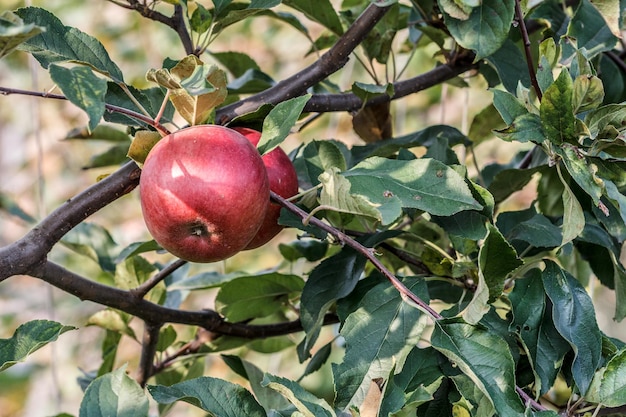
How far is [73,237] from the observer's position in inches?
40.4

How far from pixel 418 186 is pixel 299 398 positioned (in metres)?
0.21

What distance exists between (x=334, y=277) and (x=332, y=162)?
120 millimetres

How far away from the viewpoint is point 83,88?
563 millimetres

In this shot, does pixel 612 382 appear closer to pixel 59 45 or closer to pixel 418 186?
pixel 418 186

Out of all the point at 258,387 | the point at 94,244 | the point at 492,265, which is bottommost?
the point at 258,387

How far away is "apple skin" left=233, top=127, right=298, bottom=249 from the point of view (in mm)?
744

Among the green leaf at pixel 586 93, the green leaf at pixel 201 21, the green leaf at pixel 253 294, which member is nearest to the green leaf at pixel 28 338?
the green leaf at pixel 253 294

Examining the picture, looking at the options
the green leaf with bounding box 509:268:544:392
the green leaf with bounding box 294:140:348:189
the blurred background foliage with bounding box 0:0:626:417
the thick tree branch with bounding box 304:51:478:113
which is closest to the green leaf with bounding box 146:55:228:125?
the green leaf with bounding box 294:140:348:189

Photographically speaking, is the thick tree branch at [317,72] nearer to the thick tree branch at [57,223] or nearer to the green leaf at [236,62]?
the thick tree branch at [57,223]

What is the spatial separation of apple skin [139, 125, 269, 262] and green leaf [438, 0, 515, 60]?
0.84 feet

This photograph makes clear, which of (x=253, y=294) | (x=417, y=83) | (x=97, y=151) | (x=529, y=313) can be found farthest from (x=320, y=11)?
(x=97, y=151)

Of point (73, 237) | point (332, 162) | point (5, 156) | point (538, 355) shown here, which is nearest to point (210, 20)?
point (332, 162)

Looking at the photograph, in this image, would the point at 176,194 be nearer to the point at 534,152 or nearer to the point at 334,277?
the point at 334,277

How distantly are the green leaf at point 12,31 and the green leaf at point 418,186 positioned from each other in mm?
285
